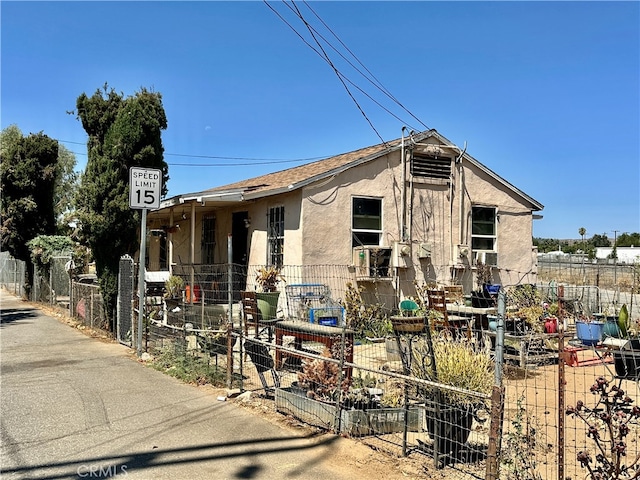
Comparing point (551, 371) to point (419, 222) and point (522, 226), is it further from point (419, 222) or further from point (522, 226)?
point (522, 226)

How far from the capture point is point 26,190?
70.2 ft

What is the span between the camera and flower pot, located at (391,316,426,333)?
4.79m

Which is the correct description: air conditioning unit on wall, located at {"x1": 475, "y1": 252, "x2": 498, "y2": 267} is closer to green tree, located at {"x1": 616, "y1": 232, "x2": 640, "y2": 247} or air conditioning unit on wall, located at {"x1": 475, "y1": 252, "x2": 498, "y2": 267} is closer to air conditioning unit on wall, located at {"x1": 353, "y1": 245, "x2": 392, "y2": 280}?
air conditioning unit on wall, located at {"x1": 353, "y1": 245, "x2": 392, "y2": 280}

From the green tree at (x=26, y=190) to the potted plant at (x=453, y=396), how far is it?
20715 millimetres

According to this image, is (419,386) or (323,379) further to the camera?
(323,379)

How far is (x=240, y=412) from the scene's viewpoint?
20.0 ft

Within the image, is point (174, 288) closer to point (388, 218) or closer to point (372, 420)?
point (388, 218)

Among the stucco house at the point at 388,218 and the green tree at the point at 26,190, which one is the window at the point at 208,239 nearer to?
the stucco house at the point at 388,218

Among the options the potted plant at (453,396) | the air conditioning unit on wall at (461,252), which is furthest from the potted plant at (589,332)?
the potted plant at (453,396)

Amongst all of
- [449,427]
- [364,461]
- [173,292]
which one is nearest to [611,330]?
[449,427]

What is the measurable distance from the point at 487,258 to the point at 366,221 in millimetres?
3829

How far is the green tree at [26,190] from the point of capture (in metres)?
21.0

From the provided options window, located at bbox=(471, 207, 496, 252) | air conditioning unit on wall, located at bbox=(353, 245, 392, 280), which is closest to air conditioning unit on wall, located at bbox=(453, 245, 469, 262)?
window, located at bbox=(471, 207, 496, 252)

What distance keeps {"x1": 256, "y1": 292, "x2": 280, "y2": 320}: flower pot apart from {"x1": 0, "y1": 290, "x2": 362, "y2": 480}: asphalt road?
7.75 ft
